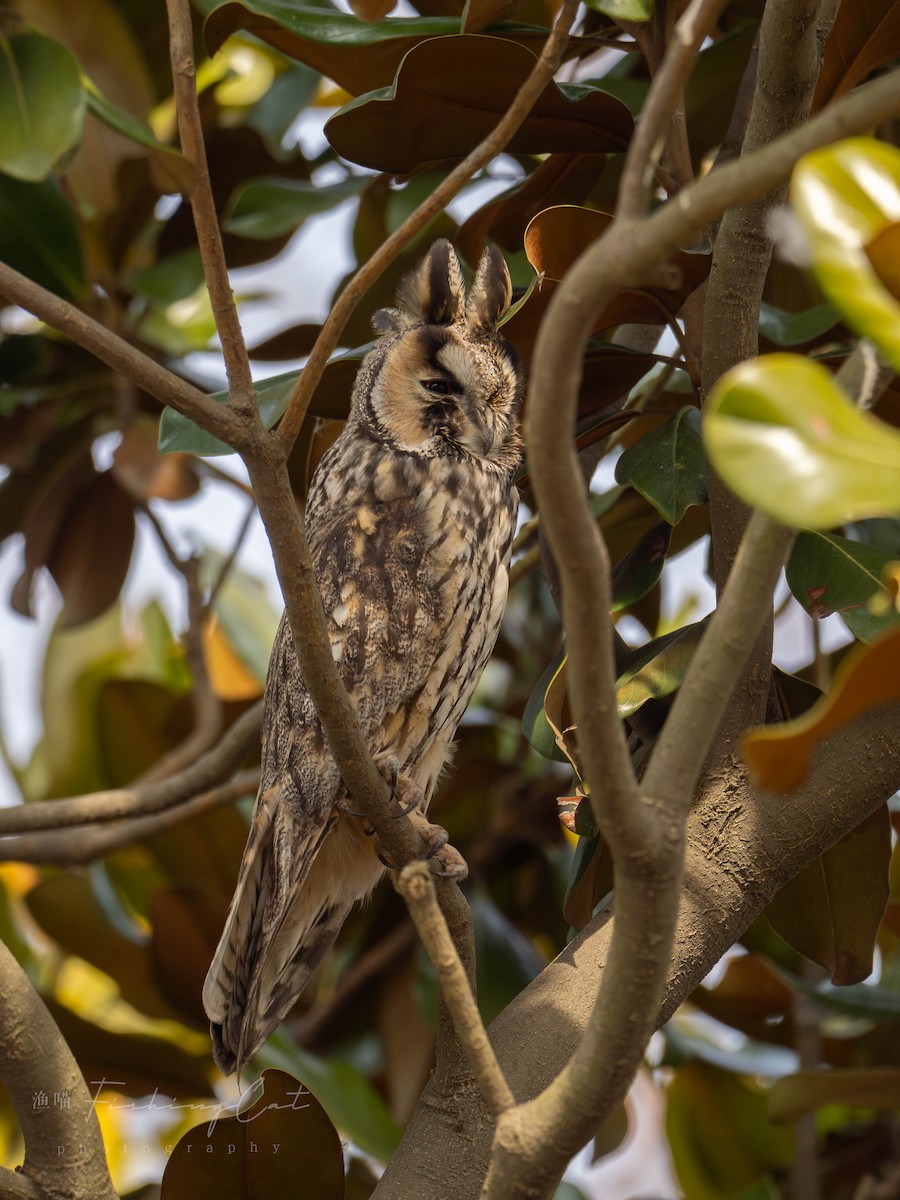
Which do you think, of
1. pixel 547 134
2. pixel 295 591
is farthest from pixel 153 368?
pixel 547 134

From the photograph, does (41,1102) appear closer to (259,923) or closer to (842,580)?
(259,923)

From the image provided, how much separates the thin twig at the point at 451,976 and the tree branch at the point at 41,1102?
18.8 inches

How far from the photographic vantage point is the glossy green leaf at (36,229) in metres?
1.88

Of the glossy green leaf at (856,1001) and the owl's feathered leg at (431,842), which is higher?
the owl's feathered leg at (431,842)

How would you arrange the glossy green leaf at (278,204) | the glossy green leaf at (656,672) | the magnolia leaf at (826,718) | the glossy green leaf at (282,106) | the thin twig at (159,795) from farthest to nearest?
the glossy green leaf at (282,106) → the glossy green leaf at (278,204) → the thin twig at (159,795) → the glossy green leaf at (656,672) → the magnolia leaf at (826,718)

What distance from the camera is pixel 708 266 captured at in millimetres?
1235

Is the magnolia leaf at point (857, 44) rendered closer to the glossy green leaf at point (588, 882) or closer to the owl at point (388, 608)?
the owl at point (388, 608)

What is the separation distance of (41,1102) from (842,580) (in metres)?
0.90

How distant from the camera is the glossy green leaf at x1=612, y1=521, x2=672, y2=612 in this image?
53.2 inches

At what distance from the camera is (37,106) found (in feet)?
4.88

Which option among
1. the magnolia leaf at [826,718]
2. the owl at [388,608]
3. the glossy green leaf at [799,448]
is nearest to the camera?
the glossy green leaf at [799,448]

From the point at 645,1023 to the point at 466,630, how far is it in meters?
0.74

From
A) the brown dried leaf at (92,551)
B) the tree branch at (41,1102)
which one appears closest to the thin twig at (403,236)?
the tree branch at (41,1102)

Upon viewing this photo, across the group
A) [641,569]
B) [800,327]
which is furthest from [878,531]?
[641,569]
